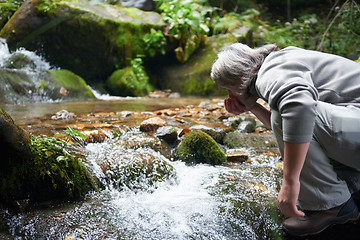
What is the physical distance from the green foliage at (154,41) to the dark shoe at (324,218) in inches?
262

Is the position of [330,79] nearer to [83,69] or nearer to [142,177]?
[142,177]

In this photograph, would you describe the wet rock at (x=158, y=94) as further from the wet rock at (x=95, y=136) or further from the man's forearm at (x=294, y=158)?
the man's forearm at (x=294, y=158)

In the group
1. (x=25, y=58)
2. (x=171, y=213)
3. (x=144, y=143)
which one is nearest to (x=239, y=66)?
(x=171, y=213)

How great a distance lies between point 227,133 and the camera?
11.4ft

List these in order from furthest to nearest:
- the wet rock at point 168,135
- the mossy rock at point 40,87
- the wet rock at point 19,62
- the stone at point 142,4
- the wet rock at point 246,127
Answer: the stone at point 142,4 < the wet rock at point 19,62 < the mossy rock at point 40,87 < the wet rock at point 246,127 < the wet rock at point 168,135

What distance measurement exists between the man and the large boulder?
6488mm

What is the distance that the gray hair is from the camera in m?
1.45

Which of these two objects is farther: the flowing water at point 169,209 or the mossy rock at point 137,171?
the mossy rock at point 137,171

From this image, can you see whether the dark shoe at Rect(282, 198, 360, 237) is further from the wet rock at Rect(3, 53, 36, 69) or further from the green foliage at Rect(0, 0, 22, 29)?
the green foliage at Rect(0, 0, 22, 29)

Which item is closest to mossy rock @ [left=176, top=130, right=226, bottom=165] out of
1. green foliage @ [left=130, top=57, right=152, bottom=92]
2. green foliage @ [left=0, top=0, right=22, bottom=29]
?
green foliage @ [left=130, top=57, right=152, bottom=92]

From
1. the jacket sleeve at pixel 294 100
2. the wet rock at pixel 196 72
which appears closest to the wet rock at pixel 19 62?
the wet rock at pixel 196 72

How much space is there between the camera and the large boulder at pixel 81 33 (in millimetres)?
6934

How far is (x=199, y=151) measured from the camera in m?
2.77

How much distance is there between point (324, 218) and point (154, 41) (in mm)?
6769
